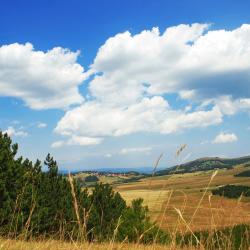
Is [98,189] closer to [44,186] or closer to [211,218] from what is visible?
[44,186]

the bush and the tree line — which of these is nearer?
the bush

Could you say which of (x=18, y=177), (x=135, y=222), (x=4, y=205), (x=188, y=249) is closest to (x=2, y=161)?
(x=18, y=177)

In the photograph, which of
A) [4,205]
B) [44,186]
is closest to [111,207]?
[44,186]

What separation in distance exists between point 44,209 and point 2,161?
5014 millimetres

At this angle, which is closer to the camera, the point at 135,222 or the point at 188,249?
the point at 188,249

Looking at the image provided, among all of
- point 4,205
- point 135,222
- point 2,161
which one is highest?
point 2,161

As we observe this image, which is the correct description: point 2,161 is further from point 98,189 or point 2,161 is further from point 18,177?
point 98,189

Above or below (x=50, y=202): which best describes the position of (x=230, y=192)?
below

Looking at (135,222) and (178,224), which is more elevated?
(178,224)

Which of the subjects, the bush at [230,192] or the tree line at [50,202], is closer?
the bush at [230,192]

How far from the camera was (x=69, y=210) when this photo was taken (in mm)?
36438

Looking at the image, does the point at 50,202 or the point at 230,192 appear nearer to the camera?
the point at 50,202

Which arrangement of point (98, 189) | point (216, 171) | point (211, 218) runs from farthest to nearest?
point (98, 189)
point (211, 218)
point (216, 171)

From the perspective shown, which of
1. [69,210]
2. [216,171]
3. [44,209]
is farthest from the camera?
[69,210]
